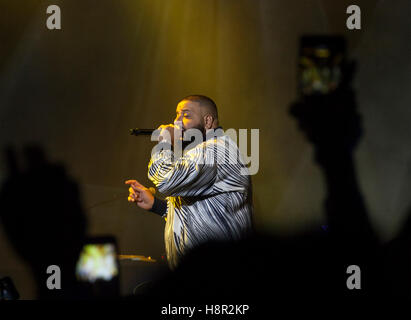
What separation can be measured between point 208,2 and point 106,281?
6.25ft

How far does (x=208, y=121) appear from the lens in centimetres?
→ 181

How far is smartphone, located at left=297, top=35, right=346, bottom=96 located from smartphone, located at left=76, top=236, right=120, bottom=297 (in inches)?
65.2

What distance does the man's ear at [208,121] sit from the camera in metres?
1.80

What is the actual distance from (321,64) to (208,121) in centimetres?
126

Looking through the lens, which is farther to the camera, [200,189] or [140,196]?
[140,196]

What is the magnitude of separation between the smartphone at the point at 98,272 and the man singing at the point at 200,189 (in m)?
0.91

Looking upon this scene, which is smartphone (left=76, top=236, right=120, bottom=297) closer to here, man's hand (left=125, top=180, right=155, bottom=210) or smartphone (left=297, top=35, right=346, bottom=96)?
man's hand (left=125, top=180, right=155, bottom=210)

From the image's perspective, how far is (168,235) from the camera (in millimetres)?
1680

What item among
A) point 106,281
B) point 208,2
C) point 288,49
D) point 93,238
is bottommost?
point 106,281
